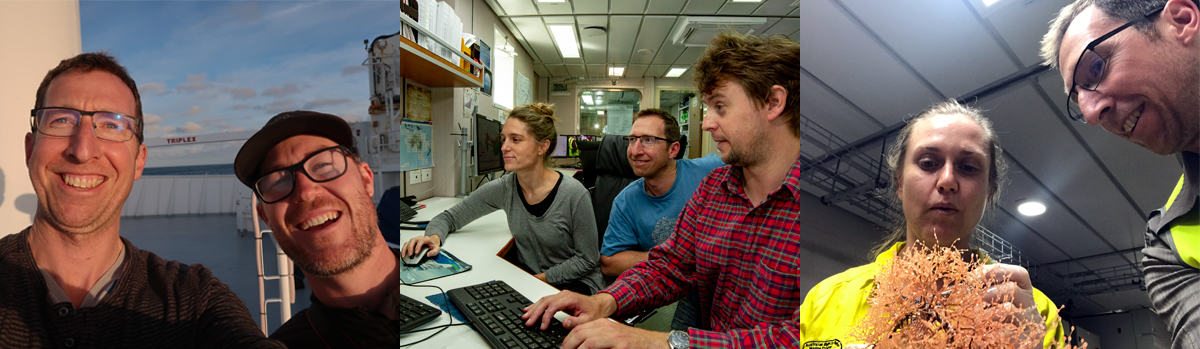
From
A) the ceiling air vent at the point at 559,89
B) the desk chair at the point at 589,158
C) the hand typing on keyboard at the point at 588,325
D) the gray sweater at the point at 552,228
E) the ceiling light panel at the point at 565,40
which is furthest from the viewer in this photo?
the desk chair at the point at 589,158

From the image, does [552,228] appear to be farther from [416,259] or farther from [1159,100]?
[1159,100]

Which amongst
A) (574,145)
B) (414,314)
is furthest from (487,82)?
(414,314)

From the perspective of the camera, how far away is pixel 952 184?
42cm

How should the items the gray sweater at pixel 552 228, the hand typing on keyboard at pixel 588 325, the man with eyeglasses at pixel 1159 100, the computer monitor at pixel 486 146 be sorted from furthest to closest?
the computer monitor at pixel 486 146, the gray sweater at pixel 552 228, the hand typing on keyboard at pixel 588 325, the man with eyeglasses at pixel 1159 100

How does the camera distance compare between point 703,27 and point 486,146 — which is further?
point 486,146

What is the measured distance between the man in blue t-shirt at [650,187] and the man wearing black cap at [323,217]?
77cm

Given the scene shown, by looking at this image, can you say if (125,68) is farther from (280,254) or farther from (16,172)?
(280,254)

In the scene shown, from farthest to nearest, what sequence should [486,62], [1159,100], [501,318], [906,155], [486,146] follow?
[486,146] → [486,62] → [501,318] → [906,155] → [1159,100]

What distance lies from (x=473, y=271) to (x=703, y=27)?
0.96m

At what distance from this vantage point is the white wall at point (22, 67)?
508mm

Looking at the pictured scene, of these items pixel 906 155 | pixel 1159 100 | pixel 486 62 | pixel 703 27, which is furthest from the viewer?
pixel 486 62

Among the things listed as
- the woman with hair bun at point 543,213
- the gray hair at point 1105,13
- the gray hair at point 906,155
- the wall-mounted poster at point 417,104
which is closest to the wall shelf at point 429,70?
the wall-mounted poster at point 417,104

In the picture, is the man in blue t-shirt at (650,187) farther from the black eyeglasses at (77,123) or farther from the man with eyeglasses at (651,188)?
the black eyeglasses at (77,123)

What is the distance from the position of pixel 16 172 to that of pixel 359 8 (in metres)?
0.49
